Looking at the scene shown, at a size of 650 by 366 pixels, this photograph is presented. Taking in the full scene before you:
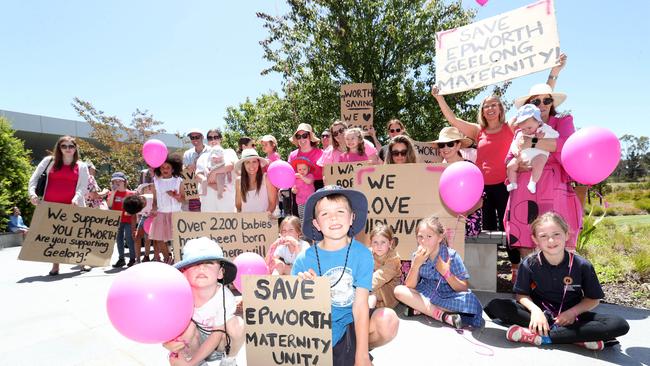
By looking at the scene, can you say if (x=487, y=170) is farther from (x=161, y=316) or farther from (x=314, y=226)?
(x=161, y=316)

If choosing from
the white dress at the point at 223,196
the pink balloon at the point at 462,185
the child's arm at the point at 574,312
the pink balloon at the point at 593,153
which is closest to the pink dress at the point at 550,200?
the pink balloon at the point at 593,153

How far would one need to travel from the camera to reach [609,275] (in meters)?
4.62

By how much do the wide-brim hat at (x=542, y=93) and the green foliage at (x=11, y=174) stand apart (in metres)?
12.3

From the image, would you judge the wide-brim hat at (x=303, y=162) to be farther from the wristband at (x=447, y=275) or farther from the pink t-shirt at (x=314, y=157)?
the wristband at (x=447, y=275)

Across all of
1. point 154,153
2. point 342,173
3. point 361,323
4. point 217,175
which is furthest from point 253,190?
point 361,323

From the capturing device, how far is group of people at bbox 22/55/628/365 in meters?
2.33

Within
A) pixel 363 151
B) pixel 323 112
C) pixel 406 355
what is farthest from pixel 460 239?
pixel 323 112

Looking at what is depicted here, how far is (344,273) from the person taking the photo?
7.52 feet

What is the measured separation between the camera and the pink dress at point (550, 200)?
11.5 feet

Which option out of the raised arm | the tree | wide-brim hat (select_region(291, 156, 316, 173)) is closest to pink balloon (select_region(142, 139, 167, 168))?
wide-brim hat (select_region(291, 156, 316, 173))

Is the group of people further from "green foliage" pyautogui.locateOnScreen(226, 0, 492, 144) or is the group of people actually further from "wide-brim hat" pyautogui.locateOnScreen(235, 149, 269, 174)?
"green foliage" pyautogui.locateOnScreen(226, 0, 492, 144)

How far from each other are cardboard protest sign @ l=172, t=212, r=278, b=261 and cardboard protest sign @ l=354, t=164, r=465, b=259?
1.32m

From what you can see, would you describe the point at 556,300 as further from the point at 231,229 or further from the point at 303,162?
the point at 303,162

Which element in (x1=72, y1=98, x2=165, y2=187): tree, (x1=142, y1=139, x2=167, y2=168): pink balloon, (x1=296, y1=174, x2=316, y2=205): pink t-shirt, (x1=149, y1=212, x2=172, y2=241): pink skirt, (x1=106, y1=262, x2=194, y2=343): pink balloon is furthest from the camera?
(x1=72, y1=98, x2=165, y2=187): tree
